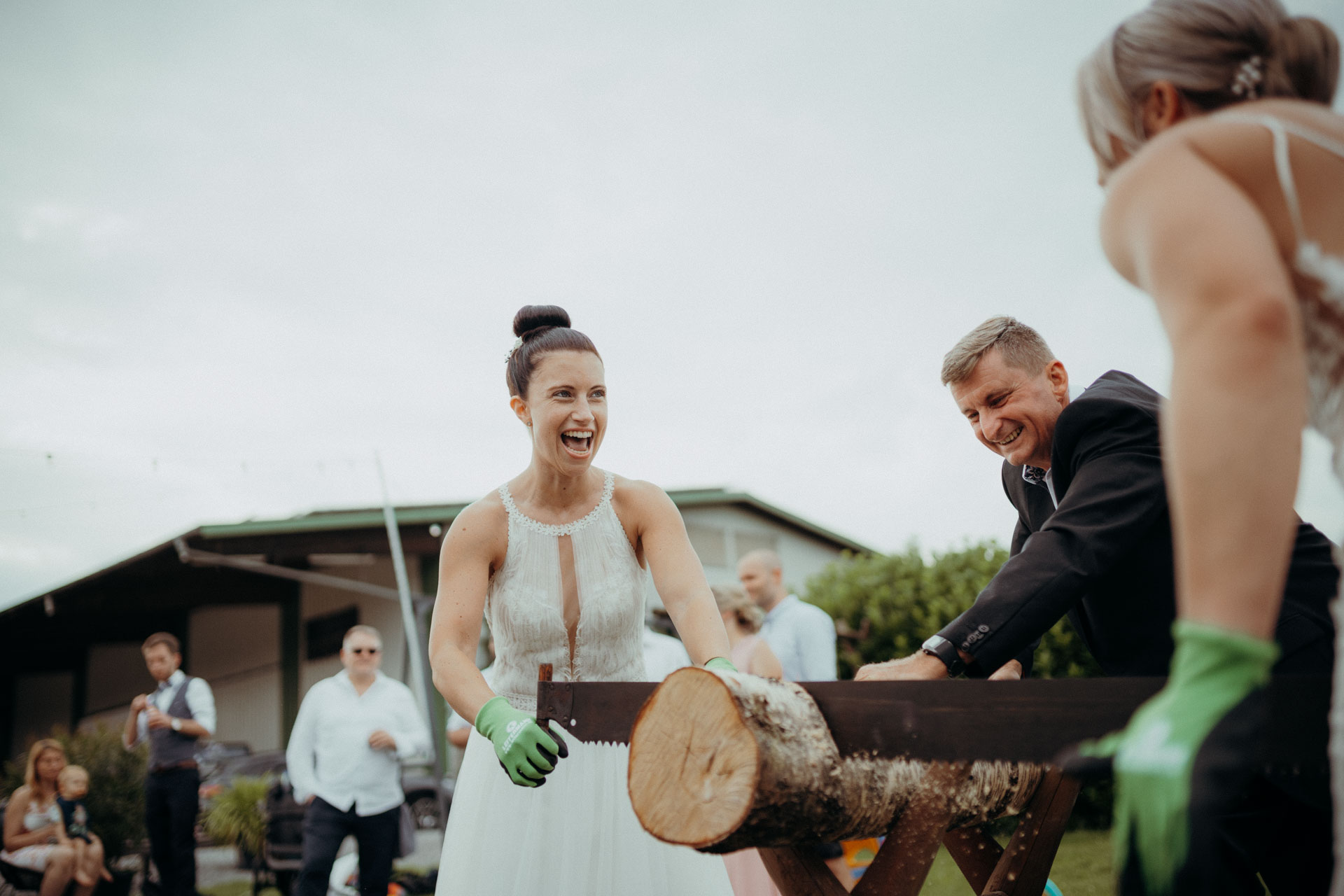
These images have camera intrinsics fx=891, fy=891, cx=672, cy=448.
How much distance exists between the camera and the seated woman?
7488 mm

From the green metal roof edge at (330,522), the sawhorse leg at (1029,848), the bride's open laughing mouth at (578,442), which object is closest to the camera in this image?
the sawhorse leg at (1029,848)

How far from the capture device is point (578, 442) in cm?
273

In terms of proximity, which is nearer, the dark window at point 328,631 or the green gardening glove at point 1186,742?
the green gardening glove at point 1186,742

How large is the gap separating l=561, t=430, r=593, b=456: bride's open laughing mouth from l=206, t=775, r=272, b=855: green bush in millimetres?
9358

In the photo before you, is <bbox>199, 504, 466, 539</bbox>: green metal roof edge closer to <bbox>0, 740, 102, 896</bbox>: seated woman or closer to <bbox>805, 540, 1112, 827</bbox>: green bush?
<bbox>0, 740, 102, 896</bbox>: seated woman

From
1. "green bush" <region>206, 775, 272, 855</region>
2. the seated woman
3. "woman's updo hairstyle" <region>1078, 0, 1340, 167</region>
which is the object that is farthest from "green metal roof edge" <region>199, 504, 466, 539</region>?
"woman's updo hairstyle" <region>1078, 0, 1340, 167</region>

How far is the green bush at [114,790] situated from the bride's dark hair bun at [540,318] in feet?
29.9

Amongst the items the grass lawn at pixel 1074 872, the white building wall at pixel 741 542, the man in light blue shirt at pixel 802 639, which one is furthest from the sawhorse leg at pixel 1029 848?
the white building wall at pixel 741 542

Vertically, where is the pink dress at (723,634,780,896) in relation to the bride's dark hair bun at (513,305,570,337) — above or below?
below

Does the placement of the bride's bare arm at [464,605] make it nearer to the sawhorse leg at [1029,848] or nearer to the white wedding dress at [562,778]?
the white wedding dress at [562,778]

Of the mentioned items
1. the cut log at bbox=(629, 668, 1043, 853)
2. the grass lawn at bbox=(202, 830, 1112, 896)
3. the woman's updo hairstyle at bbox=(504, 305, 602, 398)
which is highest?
the woman's updo hairstyle at bbox=(504, 305, 602, 398)

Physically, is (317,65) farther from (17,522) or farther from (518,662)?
(518,662)

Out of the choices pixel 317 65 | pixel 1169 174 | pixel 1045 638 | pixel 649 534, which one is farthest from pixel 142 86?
pixel 1169 174

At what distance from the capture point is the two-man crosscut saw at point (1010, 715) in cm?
133
